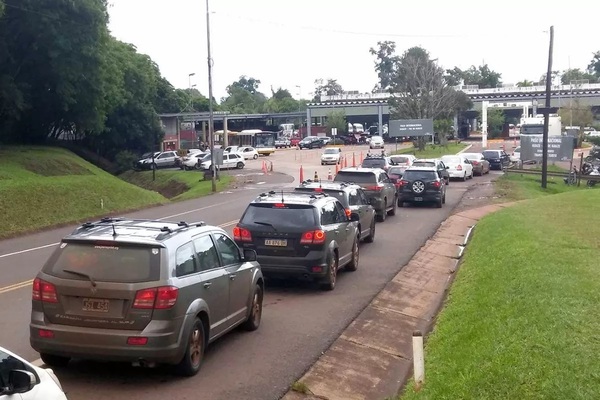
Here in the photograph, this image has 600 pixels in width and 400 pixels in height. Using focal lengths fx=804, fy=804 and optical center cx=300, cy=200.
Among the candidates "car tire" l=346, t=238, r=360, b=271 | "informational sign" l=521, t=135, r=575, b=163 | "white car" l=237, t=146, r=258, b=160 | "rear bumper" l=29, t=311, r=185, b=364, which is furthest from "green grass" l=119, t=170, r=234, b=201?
"rear bumper" l=29, t=311, r=185, b=364

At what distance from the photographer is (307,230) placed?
550 inches

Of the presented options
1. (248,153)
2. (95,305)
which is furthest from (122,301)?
(248,153)

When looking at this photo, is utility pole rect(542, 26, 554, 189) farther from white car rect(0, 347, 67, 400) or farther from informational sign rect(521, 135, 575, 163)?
white car rect(0, 347, 67, 400)

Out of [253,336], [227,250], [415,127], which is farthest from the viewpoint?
[415,127]

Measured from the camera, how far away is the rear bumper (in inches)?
319

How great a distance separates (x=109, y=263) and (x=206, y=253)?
1473 mm

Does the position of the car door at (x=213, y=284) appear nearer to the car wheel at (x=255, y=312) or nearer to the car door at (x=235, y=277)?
the car door at (x=235, y=277)

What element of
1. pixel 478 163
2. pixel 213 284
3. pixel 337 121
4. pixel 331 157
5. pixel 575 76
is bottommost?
pixel 331 157

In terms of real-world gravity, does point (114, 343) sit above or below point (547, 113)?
below

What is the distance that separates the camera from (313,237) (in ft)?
45.9

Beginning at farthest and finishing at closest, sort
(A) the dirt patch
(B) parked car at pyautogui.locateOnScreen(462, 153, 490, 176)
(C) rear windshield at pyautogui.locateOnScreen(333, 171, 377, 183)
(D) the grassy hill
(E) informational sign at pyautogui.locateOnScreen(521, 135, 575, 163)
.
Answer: (B) parked car at pyautogui.locateOnScreen(462, 153, 490, 176), (E) informational sign at pyautogui.locateOnScreen(521, 135, 575, 163), (A) the dirt patch, (D) the grassy hill, (C) rear windshield at pyautogui.locateOnScreen(333, 171, 377, 183)

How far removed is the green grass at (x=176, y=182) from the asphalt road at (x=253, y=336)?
2406 cm

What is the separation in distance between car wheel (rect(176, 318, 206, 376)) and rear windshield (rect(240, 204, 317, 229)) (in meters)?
5.12

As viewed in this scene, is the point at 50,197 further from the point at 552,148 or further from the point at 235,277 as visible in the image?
the point at 552,148
